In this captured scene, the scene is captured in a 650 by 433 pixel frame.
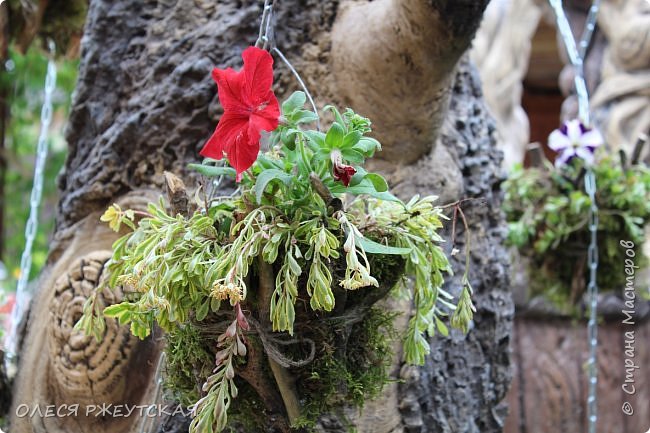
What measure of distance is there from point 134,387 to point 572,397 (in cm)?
257

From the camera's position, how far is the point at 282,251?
3.02 feet

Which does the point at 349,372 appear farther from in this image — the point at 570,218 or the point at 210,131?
the point at 570,218

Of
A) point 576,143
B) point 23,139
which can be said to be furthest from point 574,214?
point 23,139

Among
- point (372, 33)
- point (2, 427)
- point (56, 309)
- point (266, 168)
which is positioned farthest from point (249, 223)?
point (2, 427)

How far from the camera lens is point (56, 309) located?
1.47 m

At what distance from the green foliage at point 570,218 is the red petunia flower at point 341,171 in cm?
141

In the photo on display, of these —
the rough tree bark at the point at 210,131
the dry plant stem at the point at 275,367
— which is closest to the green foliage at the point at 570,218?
the rough tree bark at the point at 210,131

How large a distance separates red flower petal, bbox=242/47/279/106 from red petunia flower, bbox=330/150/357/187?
0.37 feet

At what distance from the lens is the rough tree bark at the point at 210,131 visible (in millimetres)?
1389

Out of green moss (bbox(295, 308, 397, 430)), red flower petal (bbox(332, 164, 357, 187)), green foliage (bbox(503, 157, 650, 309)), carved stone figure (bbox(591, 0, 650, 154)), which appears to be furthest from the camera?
carved stone figure (bbox(591, 0, 650, 154))

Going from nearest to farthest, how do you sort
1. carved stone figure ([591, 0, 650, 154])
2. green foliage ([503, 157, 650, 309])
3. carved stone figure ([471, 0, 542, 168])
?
1. green foliage ([503, 157, 650, 309])
2. carved stone figure ([591, 0, 650, 154])
3. carved stone figure ([471, 0, 542, 168])

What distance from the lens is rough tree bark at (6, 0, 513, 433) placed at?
139cm

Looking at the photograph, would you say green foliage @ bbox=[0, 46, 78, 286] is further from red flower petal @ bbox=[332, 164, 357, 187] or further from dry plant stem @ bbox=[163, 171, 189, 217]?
red flower petal @ bbox=[332, 164, 357, 187]

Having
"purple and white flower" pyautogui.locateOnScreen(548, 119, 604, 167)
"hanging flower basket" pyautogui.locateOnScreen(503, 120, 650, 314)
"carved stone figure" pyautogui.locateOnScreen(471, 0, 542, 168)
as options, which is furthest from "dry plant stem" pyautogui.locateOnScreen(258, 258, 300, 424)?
"carved stone figure" pyautogui.locateOnScreen(471, 0, 542, 168)
